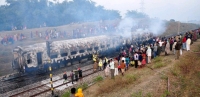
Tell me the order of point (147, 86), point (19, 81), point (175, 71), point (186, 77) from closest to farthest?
point (147, 86) < point (186, 77) < point (175, 71) < point (19, 81)

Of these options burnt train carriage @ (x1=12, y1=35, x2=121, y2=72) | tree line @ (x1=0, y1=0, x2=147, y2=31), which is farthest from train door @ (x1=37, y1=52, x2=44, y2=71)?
tree line @ (x1=0, y1=0, x2=147, y2=31)

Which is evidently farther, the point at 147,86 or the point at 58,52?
the point at 58,52

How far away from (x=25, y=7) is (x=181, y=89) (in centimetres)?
3870

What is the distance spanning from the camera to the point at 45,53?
65.2ft

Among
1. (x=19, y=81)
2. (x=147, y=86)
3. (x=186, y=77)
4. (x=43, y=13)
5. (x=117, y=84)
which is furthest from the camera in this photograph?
(x=43, y=13)

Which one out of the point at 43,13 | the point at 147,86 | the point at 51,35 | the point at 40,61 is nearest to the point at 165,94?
the point at 147,86

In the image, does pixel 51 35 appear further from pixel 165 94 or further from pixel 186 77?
pixel 165 94

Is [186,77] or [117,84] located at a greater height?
[186,77]

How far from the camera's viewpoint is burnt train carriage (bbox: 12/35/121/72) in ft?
61.2

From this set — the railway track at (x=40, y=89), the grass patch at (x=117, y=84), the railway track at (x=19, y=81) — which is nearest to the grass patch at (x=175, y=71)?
the grass patch at (x=117, y=84)

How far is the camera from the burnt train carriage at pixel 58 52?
1864cm

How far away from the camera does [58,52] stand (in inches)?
822

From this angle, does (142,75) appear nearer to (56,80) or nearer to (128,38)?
(56,80)

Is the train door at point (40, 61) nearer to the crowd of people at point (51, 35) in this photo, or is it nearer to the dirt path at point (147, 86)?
the dirt path at point (147, 86)
